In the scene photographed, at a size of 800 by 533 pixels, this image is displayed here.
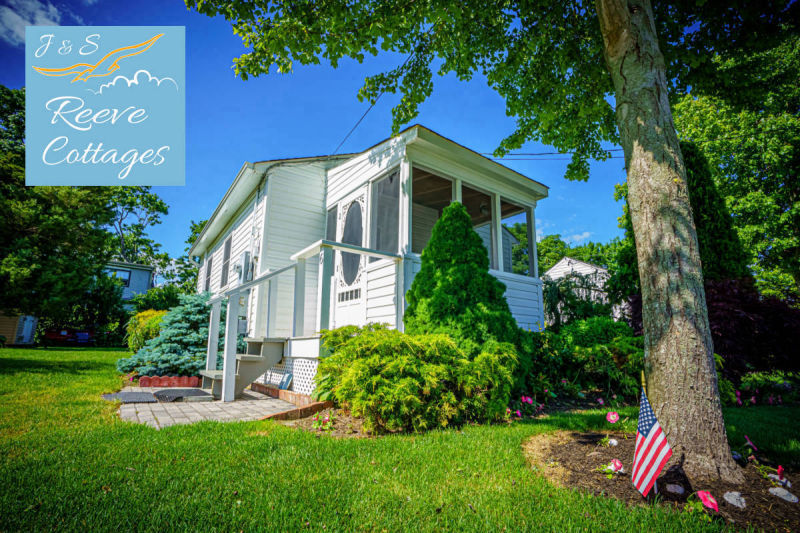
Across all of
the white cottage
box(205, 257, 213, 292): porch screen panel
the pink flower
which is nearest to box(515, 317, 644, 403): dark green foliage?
the white cottage

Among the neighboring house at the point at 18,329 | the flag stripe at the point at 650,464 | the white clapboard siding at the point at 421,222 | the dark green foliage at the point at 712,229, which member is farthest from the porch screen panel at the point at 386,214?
the neighboring house at the point at 18,329

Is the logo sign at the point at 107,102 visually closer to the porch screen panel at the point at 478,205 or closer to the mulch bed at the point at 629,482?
the porch screen panel at the point at 478,205

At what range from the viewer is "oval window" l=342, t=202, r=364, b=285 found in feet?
23.3

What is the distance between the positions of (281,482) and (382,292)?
13.2ft

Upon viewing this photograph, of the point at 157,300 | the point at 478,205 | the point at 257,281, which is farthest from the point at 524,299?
the point at 157,300

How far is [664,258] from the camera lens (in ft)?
8.49

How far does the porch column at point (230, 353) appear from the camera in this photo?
5211 millimetres

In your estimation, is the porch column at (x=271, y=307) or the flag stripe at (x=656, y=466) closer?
the flag stripe at (x=656, y=466)

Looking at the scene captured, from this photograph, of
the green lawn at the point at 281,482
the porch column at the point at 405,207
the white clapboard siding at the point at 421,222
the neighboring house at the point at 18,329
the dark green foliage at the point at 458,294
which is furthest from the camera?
the neighboring house at the point at 18,329

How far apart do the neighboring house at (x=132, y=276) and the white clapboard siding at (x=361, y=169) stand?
2318cm

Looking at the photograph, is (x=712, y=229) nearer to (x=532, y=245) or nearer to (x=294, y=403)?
(x=532, y=245)

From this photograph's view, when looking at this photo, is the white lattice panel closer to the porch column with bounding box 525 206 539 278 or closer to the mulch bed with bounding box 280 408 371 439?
the mulch bed with bounding box 280 408 371 439

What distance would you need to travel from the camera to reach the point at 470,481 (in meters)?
2.30

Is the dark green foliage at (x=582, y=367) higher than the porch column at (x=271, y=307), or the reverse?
the porch column at (x=271, y=307)
